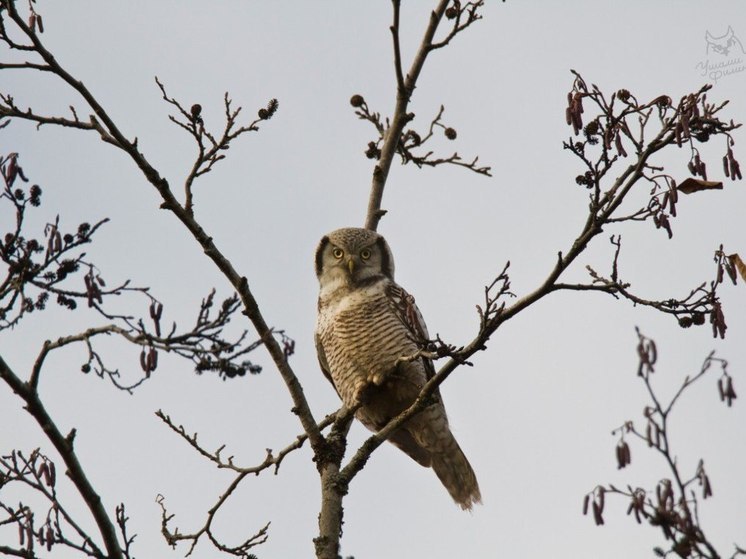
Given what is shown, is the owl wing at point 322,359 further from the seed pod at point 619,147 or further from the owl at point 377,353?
the seed pod at point 619,147

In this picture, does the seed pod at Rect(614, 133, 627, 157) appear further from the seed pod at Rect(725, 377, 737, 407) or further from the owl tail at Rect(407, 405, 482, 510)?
the owl tail at Rect(407, 405, 482, 510)

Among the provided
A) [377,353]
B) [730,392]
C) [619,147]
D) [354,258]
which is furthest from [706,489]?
[354,258]

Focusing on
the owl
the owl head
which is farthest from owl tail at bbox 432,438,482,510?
the owl head

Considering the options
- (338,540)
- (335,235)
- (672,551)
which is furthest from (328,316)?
(672,551)

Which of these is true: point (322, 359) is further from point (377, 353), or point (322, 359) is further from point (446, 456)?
point (446, 456)

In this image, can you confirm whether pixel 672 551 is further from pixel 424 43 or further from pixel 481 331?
pixel 424 43

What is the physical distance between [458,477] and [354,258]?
5.87ft

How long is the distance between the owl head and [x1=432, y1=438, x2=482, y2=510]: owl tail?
1436mm

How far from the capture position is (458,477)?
24.7 ft

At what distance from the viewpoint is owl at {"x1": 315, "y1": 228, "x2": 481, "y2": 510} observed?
7.12 metres

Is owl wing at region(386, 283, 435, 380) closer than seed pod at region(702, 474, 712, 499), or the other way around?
seed pod at region(702, 474, 712, 499)

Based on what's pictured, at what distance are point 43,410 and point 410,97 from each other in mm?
3521

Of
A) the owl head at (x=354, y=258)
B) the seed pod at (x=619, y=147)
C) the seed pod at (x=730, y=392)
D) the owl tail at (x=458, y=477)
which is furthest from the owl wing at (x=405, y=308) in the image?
the seed pod at (x=730, y=392)

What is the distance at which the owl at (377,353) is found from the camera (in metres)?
7.12
